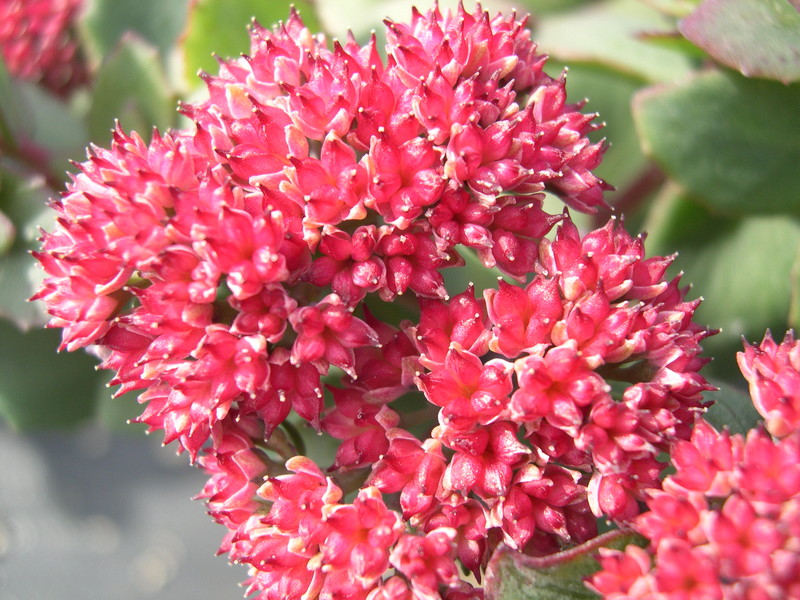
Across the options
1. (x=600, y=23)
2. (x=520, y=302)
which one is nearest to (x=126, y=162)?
(x=520, y=302)

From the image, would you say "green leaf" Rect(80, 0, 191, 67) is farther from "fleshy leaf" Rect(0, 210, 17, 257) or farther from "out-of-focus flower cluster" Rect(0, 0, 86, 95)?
"fleshy leaf" Rect(0, 210, 17, 257)

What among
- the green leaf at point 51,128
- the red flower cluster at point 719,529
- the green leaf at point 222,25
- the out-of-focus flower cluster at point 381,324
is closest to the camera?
the red flower cluster at point 719,529

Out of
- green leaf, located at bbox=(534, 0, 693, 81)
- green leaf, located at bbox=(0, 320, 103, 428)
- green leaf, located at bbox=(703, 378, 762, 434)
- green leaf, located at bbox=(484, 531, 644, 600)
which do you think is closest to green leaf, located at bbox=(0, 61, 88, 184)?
green leaf, located at bbox=(0, 320, 103, 428)

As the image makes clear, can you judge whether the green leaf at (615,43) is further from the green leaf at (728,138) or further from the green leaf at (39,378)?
the green leaf at (39,378)

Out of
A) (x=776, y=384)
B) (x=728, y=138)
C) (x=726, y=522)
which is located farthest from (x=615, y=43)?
(x=726, y=522)

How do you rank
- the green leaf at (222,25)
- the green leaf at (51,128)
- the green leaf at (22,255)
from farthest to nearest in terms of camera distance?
the green leaf at (51,128)
the green leaf at (222,25)
the green leaf at (22,255)

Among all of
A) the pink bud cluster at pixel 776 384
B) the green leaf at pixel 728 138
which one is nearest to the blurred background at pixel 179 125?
the green leaf at pixel 728 138
